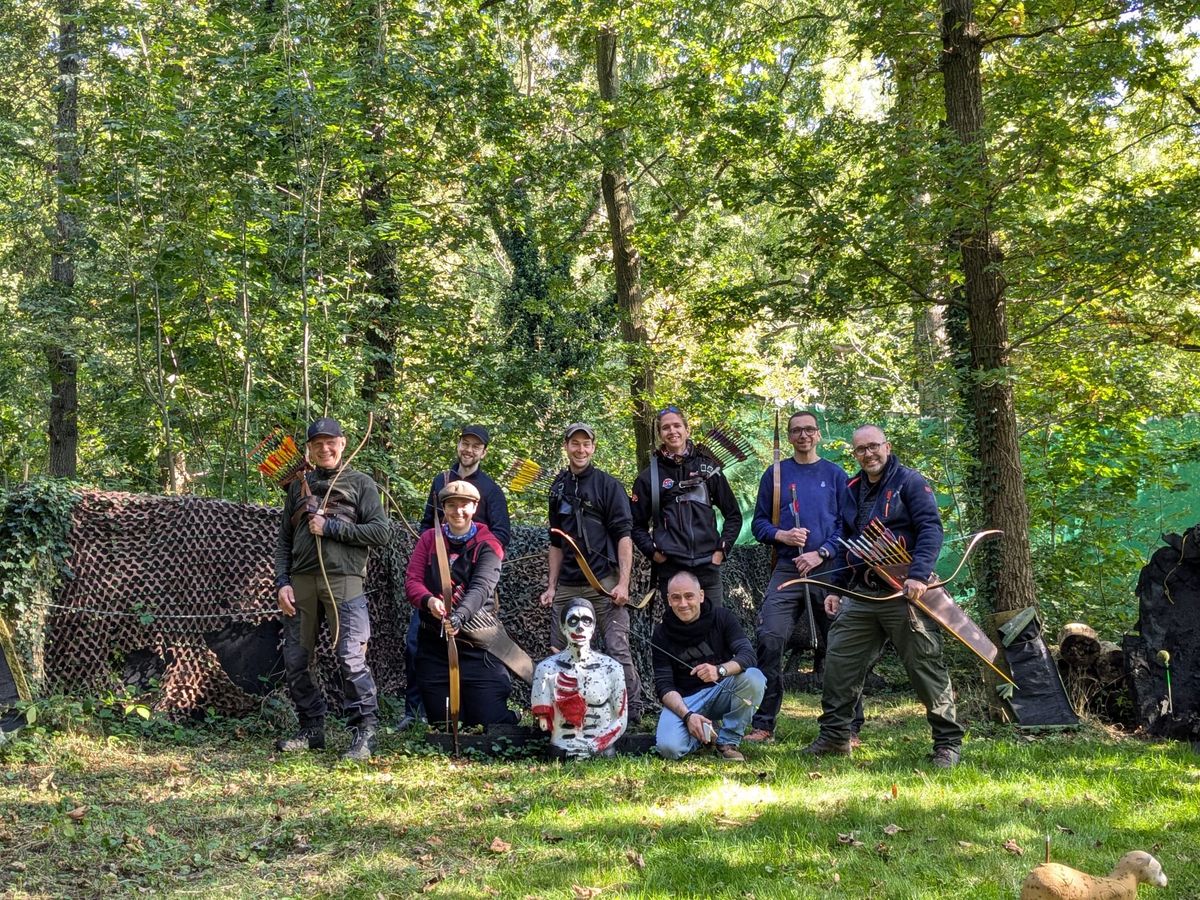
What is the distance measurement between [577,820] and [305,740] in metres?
2.13

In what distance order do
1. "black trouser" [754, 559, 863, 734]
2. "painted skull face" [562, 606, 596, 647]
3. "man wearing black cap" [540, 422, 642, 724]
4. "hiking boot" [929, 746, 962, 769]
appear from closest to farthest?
"hiking boot" [929, 746, 962, 769]
"painted skull face" [562, 606, 596, 647]
"black trouser" [754, 559, 863, 734]
"man wearing black cap" [540, 422, 642, 724]

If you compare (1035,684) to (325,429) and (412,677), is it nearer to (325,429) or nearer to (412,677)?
(412,677)

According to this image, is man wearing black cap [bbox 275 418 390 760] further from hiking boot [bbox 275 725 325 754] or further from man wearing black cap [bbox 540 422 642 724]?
man wearing black cap [bbox 540 422 642 724]

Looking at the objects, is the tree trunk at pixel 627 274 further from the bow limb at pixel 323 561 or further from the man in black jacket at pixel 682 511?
the bow limb at pixel 323 561

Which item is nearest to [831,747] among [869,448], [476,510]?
[869,448]

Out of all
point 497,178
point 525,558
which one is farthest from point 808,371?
point 525,558

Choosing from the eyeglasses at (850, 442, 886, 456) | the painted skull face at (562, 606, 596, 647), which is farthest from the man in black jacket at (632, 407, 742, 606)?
the eyeglasses at (850, 442, 886, 456)

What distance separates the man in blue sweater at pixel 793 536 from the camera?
253 inches

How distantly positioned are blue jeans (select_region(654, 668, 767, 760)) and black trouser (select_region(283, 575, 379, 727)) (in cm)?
165

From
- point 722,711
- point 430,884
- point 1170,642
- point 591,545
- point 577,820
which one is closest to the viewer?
point 430,884

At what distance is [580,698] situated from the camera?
5930mm

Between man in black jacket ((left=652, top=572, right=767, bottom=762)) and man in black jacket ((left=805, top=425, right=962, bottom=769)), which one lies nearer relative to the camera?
man in black jacket ((left=805, top=425, right=962, bottom=769))

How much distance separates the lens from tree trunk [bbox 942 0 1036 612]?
795cm

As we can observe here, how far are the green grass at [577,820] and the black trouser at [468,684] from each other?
454 millimetres
